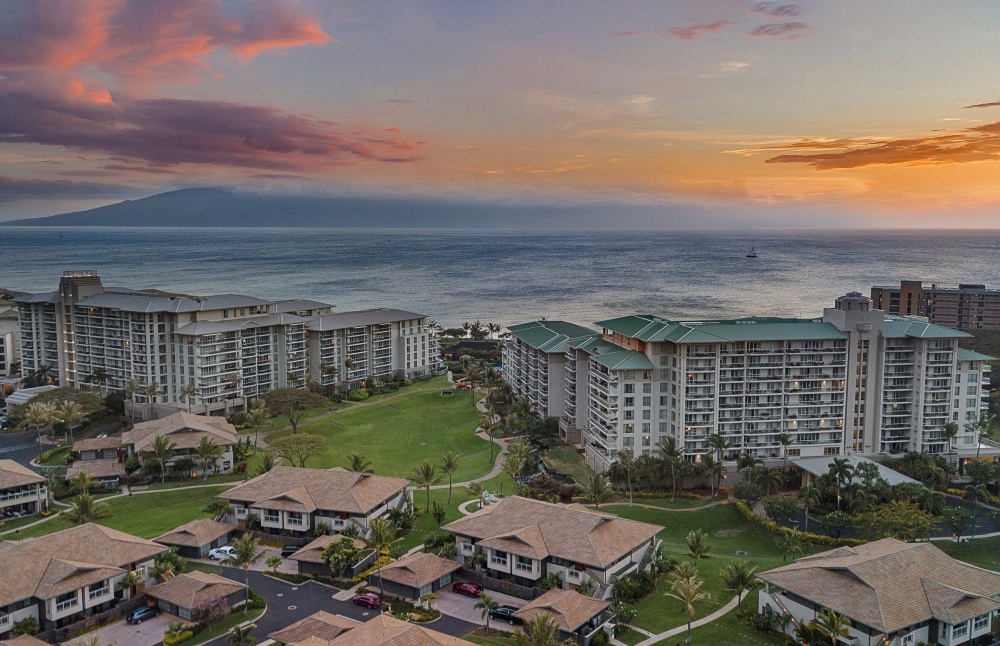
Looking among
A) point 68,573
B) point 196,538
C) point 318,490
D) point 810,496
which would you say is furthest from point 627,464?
point 68,573

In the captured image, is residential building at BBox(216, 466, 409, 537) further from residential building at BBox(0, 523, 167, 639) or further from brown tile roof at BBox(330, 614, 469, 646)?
brown tile roof at BBox(330, 614, 469, 646)

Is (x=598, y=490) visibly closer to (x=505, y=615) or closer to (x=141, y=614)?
(x=505, y=615)

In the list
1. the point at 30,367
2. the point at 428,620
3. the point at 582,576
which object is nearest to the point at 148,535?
the point at 428,620

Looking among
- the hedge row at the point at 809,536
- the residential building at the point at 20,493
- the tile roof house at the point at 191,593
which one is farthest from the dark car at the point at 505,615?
the residential building at the point at 20,493

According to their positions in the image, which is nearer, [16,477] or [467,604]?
[467,604]

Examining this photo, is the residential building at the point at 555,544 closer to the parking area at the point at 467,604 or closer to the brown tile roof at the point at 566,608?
the parking area at the point at 467,604

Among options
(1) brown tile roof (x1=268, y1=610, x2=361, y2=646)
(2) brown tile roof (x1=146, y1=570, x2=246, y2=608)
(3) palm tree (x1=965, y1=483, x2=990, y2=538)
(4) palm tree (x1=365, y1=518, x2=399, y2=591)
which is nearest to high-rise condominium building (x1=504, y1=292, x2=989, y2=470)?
(3) palm tree (x1=965, y1=483, x2=990, y2=538)
